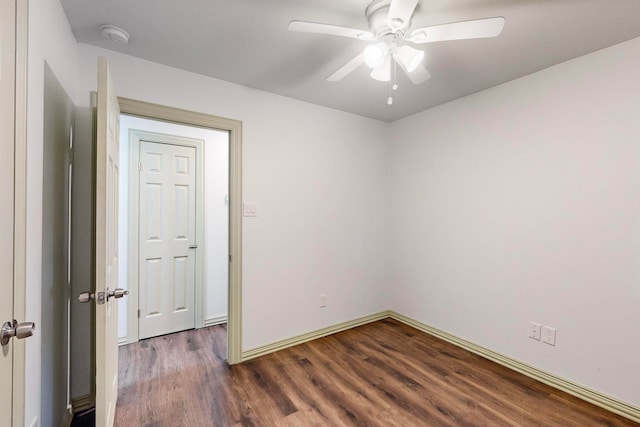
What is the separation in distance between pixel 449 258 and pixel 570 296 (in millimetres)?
950

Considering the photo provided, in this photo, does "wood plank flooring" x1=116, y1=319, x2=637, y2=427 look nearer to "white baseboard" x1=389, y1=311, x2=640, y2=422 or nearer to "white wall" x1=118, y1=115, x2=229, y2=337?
"white baseboard" x1=389, y1=311, x2=640, y2=422

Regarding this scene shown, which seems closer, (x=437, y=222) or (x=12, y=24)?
(x=12, y=24)

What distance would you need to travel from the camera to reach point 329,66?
2156mm

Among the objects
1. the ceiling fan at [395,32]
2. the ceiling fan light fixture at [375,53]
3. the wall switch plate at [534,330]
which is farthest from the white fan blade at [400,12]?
the wall switch plate at [534,330]

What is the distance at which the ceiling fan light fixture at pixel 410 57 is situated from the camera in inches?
60.3

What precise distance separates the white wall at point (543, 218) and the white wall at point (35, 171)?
2.94 metres

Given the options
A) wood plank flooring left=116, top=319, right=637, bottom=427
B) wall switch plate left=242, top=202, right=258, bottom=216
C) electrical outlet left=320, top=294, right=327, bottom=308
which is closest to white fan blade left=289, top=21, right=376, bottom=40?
wall switch plate left=242, top=202, right=258, bottom=216

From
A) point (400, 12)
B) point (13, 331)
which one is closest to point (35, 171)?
point (13, 331)

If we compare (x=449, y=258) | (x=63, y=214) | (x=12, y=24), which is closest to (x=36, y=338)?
(x=63, y=214)

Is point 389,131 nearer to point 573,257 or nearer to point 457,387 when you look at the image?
point 573,257

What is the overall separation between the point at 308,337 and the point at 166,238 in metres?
1.77

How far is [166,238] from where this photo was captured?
304 cm

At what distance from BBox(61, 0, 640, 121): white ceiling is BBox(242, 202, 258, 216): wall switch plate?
1.01 metres

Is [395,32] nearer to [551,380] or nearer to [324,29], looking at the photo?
[324,29]
